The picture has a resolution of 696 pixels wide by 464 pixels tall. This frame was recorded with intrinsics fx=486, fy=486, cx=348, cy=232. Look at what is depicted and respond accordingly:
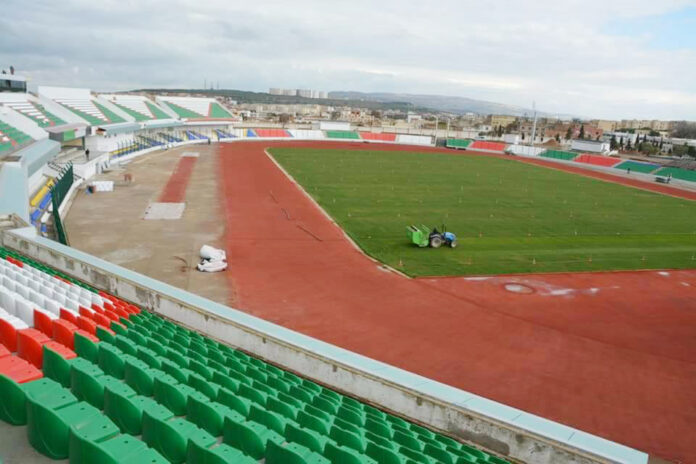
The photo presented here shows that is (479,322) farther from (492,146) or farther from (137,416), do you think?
(492,146)

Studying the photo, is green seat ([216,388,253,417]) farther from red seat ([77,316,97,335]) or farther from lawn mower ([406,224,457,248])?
lawn mower ([406,224,457,248])

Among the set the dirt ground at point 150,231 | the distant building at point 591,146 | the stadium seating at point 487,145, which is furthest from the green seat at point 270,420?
the stadium seating at point 487,145

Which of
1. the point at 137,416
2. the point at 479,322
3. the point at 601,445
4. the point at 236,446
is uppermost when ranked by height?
the point at 137,416

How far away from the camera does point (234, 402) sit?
743cm

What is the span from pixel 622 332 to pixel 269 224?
2055cm

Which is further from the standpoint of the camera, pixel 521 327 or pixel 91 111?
pixel 91 111

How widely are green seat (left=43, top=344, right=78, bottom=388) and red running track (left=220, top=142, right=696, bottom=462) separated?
9730 millimetres

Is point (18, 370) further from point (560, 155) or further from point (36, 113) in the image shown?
point (560, 155)

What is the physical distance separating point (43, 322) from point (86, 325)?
745 mm

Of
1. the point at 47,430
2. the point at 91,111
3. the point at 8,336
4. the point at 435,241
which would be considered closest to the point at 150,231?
the point at 435,241

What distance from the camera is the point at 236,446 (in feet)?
20.0

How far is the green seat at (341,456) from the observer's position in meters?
5.92

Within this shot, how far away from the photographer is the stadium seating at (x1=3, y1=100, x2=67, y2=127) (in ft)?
153

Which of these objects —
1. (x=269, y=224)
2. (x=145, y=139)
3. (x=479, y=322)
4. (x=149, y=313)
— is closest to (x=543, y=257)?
(x=479, y=322)
